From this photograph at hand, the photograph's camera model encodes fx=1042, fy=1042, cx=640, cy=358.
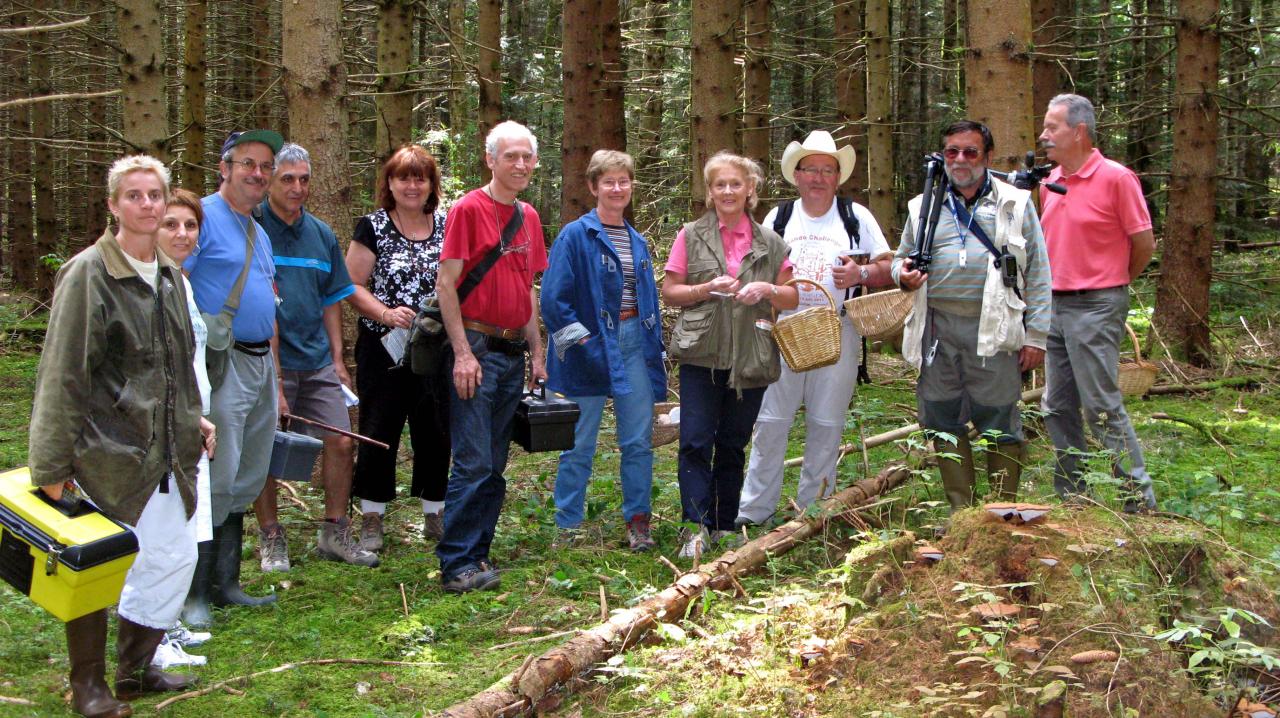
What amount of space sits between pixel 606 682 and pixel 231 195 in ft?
9.58

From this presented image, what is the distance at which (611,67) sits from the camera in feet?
36.0

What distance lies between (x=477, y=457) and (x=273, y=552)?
1301 millimetres

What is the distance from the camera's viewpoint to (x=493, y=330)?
5301 millimetres

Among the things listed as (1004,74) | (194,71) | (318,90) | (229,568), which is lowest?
(229,568)

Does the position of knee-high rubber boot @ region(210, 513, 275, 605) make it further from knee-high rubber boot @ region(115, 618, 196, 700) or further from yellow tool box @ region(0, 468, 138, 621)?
yellow tool box @ region(0, 468, 138, 621)

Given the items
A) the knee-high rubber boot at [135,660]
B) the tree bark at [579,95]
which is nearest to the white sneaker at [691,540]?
the knee-high rubber boot at [135,660]

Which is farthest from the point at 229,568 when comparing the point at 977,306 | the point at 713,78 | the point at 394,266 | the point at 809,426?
the point at 713,78

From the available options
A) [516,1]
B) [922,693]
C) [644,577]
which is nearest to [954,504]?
[644,577]

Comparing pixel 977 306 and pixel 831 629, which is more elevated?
pixel 977 306

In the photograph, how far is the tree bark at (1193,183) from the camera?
10008mm

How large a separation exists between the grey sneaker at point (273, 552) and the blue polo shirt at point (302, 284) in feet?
2.99

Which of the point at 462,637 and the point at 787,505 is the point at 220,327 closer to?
the point at 462,637

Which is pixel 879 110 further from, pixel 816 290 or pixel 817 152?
pixel 816 290

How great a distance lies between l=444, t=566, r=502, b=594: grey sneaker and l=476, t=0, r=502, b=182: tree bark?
7.62 meters
